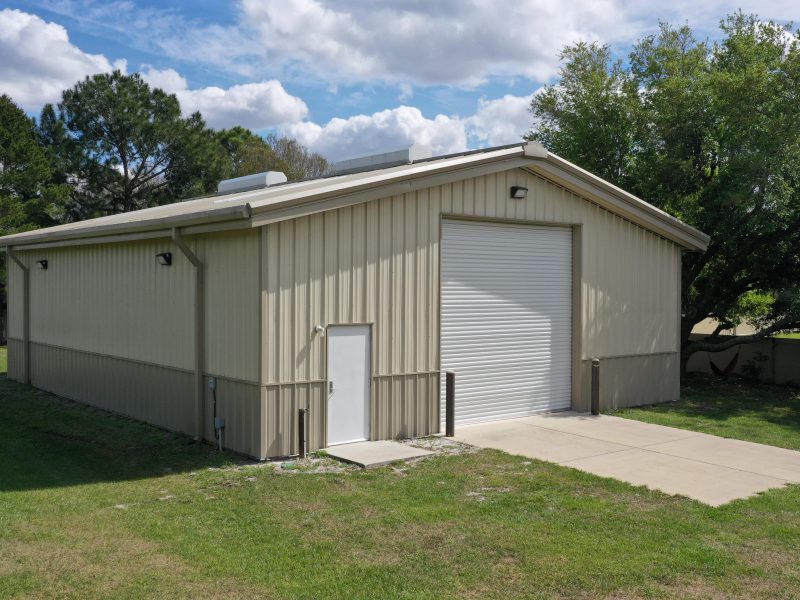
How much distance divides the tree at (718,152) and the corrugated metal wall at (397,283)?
321cm

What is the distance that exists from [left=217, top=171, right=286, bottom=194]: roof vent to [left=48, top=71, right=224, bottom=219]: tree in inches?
481

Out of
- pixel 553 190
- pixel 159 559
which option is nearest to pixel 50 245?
pixel 553 190

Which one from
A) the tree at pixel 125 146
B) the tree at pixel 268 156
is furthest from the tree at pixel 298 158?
the tree at pixel 125 146

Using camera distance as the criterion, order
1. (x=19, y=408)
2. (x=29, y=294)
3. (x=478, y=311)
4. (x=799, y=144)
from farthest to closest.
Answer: (x=29, y=294)
(x=799, y=144)
(x=19, y=408)
(x=478, y=311)

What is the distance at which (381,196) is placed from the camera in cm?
1023

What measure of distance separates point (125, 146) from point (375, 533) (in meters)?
26.4

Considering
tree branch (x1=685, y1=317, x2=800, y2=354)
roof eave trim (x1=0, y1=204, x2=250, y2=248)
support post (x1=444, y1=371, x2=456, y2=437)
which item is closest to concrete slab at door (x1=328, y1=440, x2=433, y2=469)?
support post (x1=444, y1=371, x2=456, y2=437)

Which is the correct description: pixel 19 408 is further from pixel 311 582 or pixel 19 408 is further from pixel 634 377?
pixel 634 377

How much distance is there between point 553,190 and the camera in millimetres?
12797

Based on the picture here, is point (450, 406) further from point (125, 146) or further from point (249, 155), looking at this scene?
point (249, 155)

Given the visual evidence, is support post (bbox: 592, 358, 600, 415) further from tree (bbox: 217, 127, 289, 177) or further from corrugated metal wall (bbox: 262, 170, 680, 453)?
tree (bbox: 217, 127, 289, 177)

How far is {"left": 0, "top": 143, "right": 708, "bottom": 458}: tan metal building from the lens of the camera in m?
9.70

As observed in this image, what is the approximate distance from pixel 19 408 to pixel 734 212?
46.5 feet

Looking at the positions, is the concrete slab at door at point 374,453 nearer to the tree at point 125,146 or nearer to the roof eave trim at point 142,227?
the roof eave trim at point 142,227
